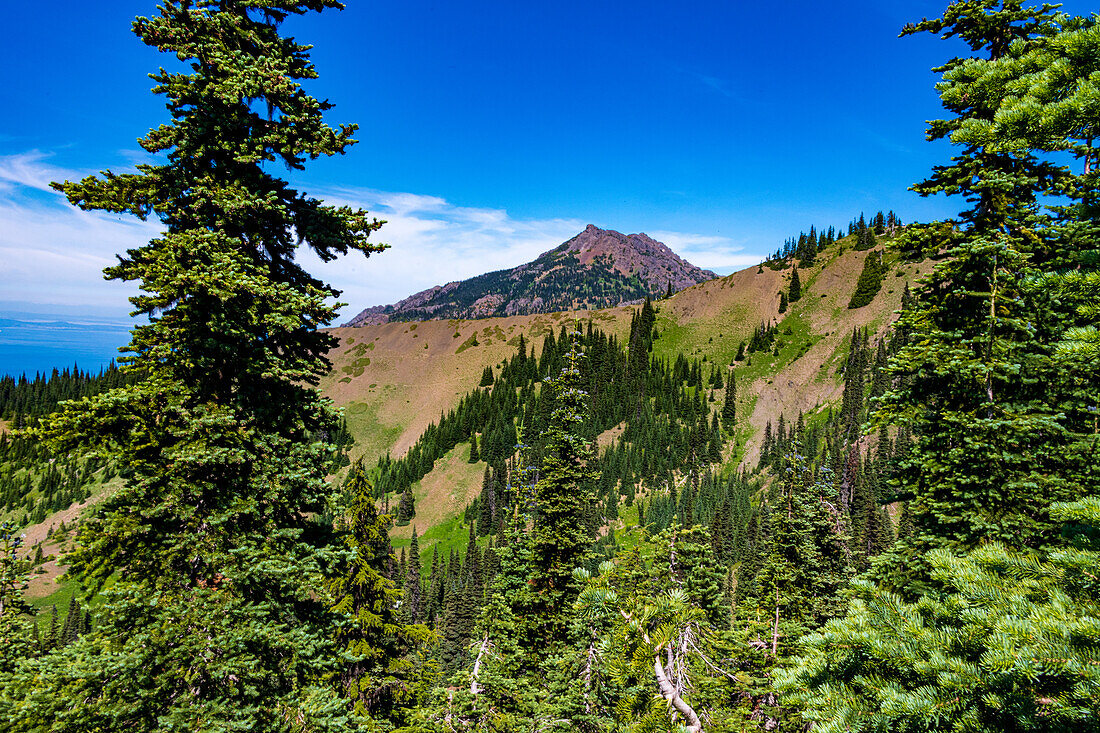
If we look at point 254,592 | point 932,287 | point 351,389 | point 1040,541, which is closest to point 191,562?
point 254,592

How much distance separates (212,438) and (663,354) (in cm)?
16428

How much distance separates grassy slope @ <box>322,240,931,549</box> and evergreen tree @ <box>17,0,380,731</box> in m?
110

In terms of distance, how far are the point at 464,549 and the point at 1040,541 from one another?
4373 inches

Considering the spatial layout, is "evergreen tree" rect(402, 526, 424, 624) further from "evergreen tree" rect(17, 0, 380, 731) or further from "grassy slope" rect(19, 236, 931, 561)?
"evergreen tree" rect(17, 0, 380, 731)

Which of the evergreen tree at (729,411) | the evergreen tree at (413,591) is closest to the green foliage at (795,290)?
the evergreen tree at (729,411)

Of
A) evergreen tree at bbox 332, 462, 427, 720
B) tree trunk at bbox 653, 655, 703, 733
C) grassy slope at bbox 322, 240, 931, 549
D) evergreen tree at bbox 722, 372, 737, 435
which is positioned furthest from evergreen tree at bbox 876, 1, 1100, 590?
evergreen tree at bbox 722, 372, 737, 435

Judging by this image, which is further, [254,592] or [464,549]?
[464,549]

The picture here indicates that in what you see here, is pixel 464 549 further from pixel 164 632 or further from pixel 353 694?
pixel 164 632

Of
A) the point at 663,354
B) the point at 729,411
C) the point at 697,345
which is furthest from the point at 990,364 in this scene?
the point at 697,345

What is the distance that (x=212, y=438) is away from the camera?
352 inches

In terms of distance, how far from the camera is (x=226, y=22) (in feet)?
34.4

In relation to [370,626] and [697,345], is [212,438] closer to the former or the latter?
[370,626]

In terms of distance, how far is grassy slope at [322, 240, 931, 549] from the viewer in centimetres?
13138

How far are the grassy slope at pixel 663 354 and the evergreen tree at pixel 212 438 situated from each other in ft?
361
